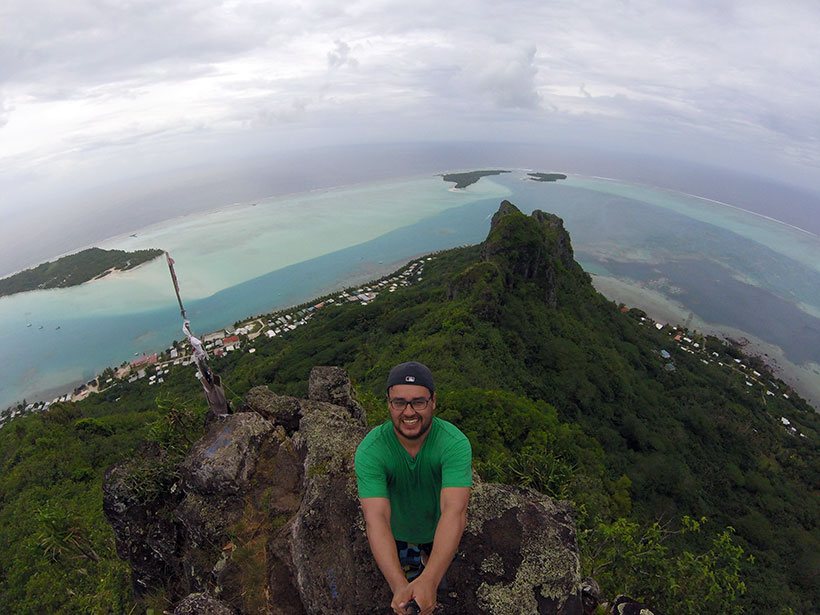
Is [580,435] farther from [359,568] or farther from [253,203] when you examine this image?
[253,203]

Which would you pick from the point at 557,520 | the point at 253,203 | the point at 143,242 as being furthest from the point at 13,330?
the point at 557,520

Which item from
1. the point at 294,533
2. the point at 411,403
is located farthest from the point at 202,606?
the point at 411,403

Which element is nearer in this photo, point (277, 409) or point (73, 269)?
point (277, 409)

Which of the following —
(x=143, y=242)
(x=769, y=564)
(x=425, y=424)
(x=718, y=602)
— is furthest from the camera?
(x=143, y=242)

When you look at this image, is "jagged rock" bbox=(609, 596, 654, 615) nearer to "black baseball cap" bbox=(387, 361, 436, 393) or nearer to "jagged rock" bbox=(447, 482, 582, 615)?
"jagged rock" bbox=(447, 482, 582, 615)

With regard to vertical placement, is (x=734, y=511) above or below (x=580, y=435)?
below

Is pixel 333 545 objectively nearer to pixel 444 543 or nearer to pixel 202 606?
pixel 202 606

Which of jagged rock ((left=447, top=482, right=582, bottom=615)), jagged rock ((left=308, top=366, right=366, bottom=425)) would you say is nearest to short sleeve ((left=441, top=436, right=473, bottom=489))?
jagged rock ((left=447, top=482, right=582, bottom=615))

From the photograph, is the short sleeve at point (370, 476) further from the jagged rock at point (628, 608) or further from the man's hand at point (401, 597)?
the jagged rock at point (628, 608)
